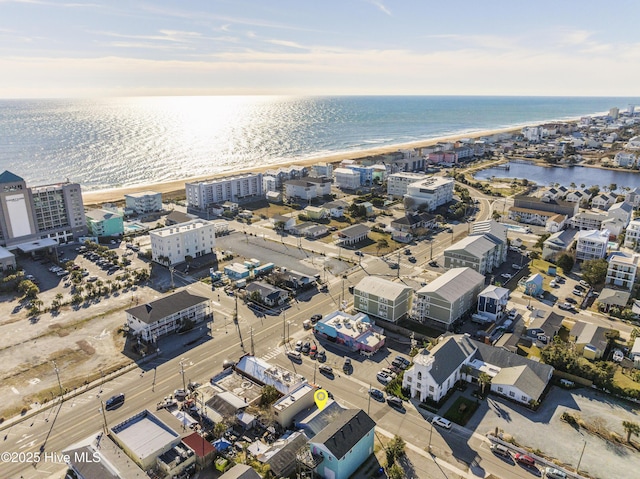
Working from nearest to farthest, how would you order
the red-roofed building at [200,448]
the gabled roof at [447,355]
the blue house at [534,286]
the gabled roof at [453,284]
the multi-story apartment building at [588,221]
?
the red-roofed building at [200,448] → the gabled roof at [447,355] → the gabled roof at [453,284] → the blue house at [534,286] → the multi-story apartment building at [588,221]

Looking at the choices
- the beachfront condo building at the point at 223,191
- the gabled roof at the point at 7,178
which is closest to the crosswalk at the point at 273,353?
the gabled roof at the point at 7,178

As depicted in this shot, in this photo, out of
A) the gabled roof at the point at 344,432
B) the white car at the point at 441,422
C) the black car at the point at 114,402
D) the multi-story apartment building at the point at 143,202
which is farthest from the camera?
the multi-story apartment building at the point at 143,202

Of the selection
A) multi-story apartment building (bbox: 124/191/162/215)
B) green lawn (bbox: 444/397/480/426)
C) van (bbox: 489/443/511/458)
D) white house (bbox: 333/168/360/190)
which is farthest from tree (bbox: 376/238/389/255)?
multi-story apartment building (bbox: 124/191/162/215)

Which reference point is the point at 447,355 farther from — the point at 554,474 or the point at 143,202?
the point at 143,202

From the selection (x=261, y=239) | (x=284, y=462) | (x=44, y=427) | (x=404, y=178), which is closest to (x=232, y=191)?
(x=261, y=239)

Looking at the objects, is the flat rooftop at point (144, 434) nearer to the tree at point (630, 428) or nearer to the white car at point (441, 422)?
the white car at point (441, 422)

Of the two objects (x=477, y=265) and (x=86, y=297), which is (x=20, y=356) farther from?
(x=477, y=265)

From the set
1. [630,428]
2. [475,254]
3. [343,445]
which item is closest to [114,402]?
[343,445]
